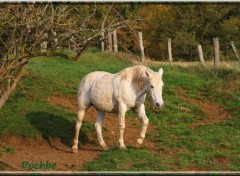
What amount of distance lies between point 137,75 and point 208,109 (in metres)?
6.44

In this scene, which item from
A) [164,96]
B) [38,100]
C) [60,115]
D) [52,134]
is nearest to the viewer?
[52,134]

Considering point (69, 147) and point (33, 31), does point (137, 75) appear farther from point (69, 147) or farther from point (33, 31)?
point (69, 147)

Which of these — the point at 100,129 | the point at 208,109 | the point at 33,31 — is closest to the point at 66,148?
the point at 100,129

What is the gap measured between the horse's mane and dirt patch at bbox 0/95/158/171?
1.57 metres

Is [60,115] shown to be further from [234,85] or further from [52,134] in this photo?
[234,85]

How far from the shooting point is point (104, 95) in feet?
37.6

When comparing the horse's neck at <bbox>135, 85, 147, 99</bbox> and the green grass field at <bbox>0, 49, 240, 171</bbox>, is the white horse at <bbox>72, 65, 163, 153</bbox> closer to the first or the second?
the horse's neck at <bbox>135, 85, 147, 99</bbox>

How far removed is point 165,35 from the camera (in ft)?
127

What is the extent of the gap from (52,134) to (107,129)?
1.54 metres

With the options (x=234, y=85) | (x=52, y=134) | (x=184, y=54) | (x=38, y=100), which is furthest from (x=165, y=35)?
(x=52, y=134)

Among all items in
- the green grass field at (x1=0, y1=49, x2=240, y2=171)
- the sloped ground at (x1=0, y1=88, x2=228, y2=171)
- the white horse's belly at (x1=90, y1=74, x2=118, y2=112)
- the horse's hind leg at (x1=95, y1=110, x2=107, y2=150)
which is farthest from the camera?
the horse's hind leg at (x1=95, y1=110, x2=107, y2=150)

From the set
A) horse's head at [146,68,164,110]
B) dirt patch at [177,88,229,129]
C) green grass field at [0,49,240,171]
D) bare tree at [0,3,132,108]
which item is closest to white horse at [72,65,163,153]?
horse's head at [146,68,164,110]

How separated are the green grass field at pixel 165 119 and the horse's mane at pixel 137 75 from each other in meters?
1.46

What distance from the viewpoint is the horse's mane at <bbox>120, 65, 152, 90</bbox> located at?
36.1 ft
